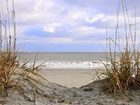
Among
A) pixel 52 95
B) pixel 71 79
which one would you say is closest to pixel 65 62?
pixel 71 79

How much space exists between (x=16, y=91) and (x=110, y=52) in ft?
5.35

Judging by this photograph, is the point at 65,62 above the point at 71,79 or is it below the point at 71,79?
above

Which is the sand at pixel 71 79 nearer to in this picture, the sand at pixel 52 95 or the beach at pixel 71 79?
the beach at pixel 71 79

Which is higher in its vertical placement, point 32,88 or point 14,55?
point 14,55

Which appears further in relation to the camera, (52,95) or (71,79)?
(71,79)

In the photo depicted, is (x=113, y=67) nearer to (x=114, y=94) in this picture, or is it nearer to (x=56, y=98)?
(x=114, y=94)

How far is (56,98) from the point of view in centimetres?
549

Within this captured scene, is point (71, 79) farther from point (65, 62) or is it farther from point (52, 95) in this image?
point (65, 62)

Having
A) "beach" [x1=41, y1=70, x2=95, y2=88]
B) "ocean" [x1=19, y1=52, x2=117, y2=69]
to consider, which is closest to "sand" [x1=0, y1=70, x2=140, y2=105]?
"ocean" [x1=19, y1=52, x2=117, y2=69]

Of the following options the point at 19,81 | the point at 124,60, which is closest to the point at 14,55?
the point at 19,81

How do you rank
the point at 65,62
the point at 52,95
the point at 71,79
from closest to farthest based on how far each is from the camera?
1. the point at 52,95
2. the point at 71,79
3. the point at 65,62

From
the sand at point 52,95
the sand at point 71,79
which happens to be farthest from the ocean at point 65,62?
the sand at point 71,79

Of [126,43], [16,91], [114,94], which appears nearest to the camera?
[16,91]

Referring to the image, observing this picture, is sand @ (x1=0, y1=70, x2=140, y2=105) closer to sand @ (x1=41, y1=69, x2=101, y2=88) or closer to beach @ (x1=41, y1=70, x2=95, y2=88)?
sand @ (x1=41, y1=69, x2=101, y2=88)
